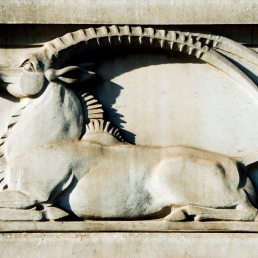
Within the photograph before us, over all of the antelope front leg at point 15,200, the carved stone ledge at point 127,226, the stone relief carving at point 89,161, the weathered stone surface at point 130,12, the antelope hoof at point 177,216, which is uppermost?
the weathered stone surface at point 130,12

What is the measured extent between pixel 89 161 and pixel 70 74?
60cm

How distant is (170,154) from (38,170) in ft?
2.85

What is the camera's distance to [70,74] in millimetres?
5070

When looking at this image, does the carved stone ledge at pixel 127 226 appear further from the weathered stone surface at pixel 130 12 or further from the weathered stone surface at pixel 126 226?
the weathered stone surface at pixel 130 12

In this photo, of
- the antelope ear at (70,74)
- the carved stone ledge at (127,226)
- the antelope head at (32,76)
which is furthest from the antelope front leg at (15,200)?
the antelope ear at (70,74)

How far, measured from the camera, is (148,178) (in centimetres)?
498

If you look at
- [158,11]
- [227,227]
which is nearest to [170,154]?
[227,227]

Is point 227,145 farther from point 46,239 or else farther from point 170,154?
point 46,239

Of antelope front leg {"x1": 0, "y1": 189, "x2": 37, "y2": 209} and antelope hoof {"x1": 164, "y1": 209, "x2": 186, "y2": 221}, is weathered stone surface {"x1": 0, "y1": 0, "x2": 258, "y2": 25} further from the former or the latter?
antelope hoof {"x1": 164, "y1": 209, "x2": 186, "y2": 221}

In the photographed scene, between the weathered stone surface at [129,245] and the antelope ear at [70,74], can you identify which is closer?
the weathered stone surface at [129,245]

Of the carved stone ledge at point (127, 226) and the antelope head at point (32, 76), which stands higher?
the antelope head at point (32, 76)

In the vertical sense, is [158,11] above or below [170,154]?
above

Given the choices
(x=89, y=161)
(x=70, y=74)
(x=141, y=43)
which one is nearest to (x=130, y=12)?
(x=141, y=43)

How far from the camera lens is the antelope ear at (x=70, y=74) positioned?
→ 5.02 m
